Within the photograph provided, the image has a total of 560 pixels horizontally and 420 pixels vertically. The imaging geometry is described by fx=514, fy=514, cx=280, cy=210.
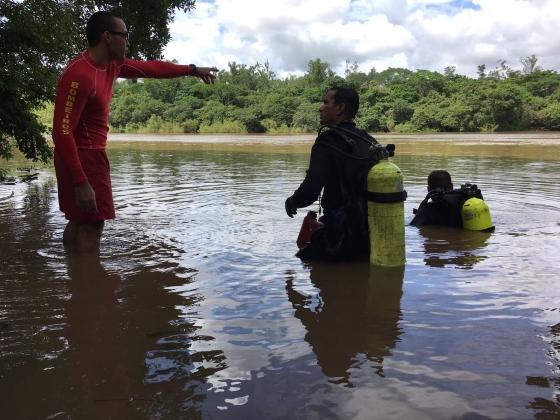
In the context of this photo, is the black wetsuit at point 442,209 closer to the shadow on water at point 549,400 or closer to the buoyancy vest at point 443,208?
the buoyancy vest at point 443,208

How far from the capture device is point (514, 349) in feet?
8.92

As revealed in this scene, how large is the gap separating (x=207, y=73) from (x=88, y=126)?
129 cm

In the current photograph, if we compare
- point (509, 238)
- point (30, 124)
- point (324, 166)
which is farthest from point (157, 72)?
point (30, 124)

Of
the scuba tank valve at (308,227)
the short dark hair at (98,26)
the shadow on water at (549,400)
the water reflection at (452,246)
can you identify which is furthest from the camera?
the water reflection at (452,246)

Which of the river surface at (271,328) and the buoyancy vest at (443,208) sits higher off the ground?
the buoyancy vest at (443,208)

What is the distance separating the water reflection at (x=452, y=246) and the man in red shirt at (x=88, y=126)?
2871 mm

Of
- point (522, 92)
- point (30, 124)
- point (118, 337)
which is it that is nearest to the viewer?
point (118, 337)

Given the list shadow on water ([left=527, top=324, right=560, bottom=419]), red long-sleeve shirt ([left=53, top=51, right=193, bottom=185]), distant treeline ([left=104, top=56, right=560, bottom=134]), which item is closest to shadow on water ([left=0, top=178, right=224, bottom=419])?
red long-sleeve shirt ([left=53, top=51, right=193, bottom=185])

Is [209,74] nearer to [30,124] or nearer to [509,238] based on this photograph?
[509,238]

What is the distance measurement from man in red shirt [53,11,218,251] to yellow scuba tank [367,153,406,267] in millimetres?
2077

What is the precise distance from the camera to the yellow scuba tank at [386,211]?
4012 mm

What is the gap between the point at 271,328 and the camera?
3.04 meters

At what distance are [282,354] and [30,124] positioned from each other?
23.2 feet

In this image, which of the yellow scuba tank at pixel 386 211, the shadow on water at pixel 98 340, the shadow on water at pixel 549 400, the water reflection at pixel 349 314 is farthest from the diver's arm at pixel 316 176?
the shadow on water at pixel 549 400
